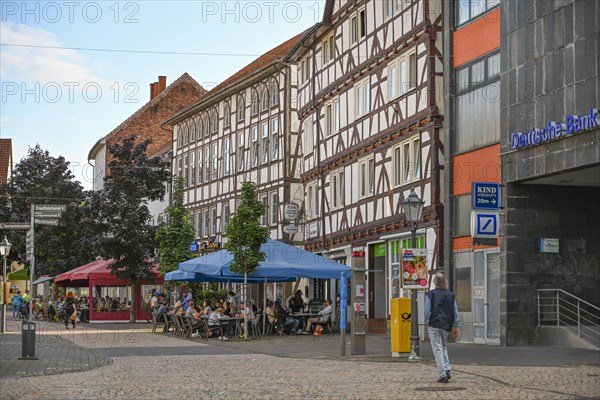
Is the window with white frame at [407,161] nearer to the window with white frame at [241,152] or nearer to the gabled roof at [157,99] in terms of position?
the window with white frame at [241,152]

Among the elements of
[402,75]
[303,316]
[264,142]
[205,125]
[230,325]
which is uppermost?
[205,125]

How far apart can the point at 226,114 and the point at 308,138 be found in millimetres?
14667

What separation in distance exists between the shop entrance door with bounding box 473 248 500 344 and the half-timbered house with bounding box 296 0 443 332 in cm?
209

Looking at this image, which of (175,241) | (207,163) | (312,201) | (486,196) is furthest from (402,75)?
(207,163)

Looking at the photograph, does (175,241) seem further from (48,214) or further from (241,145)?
(48,214)

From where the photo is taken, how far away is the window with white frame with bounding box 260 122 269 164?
178 ft

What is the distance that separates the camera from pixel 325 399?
47.6 feet

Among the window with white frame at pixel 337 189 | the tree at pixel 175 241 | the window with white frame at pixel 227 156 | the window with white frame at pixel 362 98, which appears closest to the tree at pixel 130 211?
the window with white frame at pixel 227 156

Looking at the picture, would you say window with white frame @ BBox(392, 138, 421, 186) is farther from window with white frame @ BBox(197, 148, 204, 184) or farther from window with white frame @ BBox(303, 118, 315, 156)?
window with white frame @ BBox(197, 148, 204, 184)

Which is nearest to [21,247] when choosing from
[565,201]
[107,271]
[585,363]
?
[107,271]

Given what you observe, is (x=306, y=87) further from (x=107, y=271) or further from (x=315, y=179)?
(x=107, y=271)

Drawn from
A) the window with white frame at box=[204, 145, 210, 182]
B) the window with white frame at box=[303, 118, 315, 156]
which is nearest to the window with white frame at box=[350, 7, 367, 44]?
the window with white frame at box=[303, 118, 315, 156]

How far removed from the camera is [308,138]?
47.2m

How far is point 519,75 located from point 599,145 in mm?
3988
